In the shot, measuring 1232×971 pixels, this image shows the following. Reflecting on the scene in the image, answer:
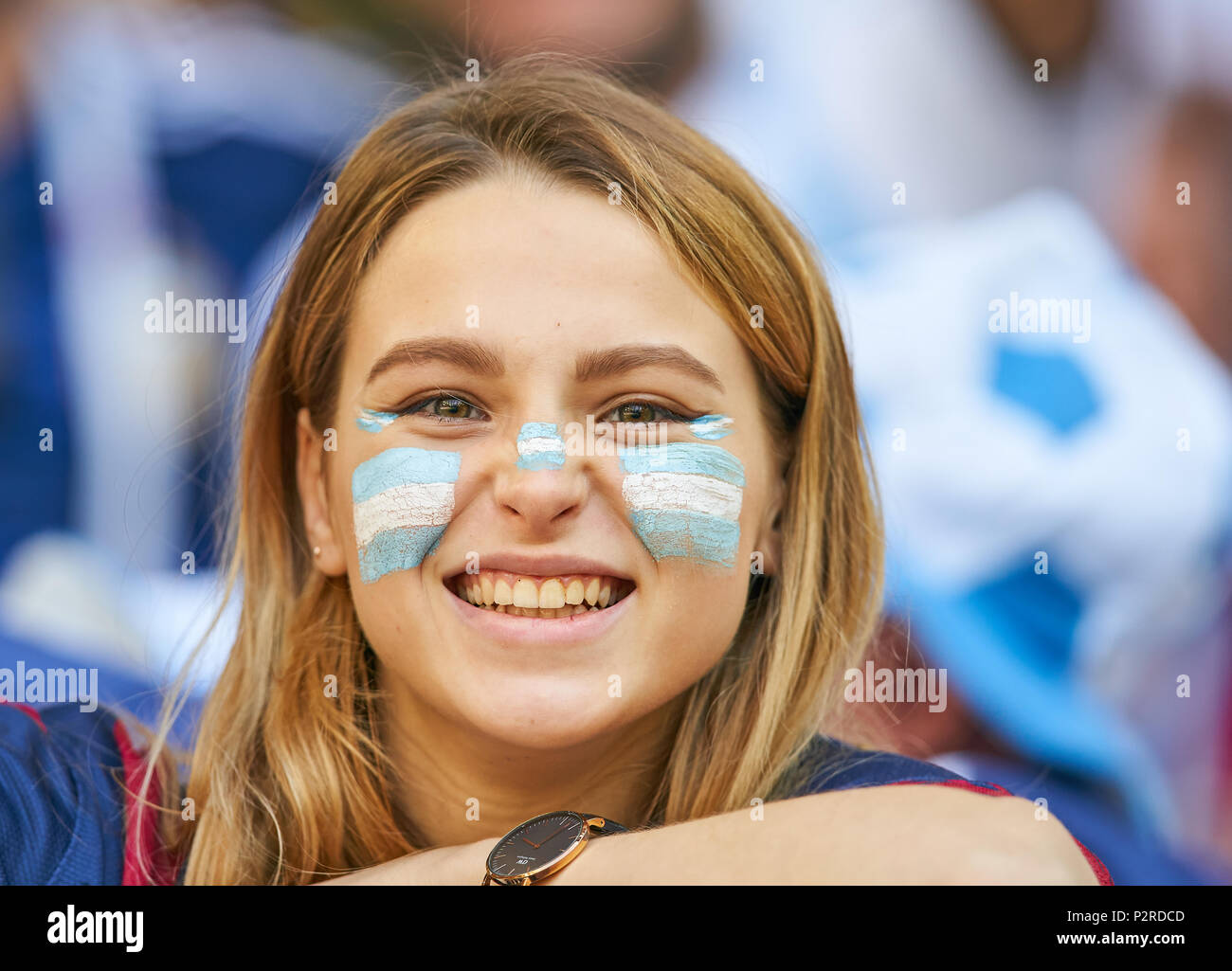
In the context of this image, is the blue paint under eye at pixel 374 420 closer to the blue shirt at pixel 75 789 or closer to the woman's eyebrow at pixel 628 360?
the woman's eyebrow at pixel 628 360

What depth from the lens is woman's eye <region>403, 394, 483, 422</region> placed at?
6.17 ft

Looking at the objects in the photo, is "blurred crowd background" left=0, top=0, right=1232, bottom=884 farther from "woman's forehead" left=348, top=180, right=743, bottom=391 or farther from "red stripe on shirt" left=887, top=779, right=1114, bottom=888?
"red stripe on shirt" left=887, top=779, right=1114, bottom=888

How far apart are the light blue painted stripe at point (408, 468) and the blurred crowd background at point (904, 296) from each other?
29.3 inches

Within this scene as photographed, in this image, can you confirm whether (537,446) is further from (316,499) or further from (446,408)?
(316,499)

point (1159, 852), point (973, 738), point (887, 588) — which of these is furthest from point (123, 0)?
point (1159, 852)

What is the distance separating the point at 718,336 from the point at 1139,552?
1.42 m

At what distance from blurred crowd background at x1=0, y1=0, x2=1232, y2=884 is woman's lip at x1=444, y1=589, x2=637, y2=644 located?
34.6 inches

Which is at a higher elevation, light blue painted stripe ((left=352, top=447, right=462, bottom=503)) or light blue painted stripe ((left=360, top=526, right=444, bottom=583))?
light blue painted stripe ((left=352, top=447, right=462, bottom=503))

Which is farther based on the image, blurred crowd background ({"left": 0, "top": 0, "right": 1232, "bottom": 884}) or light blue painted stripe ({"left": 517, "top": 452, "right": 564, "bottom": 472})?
blurred crowd background ({"left": 0, "top": 0, "right": 1232, "bottom": 884})

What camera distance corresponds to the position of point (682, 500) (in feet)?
6.03

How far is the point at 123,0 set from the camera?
2479 mm

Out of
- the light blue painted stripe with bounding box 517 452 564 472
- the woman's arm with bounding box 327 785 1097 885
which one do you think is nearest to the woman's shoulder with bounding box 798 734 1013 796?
the woman's arm with bounding box 327 785 1097 885

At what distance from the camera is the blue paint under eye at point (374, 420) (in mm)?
1885
